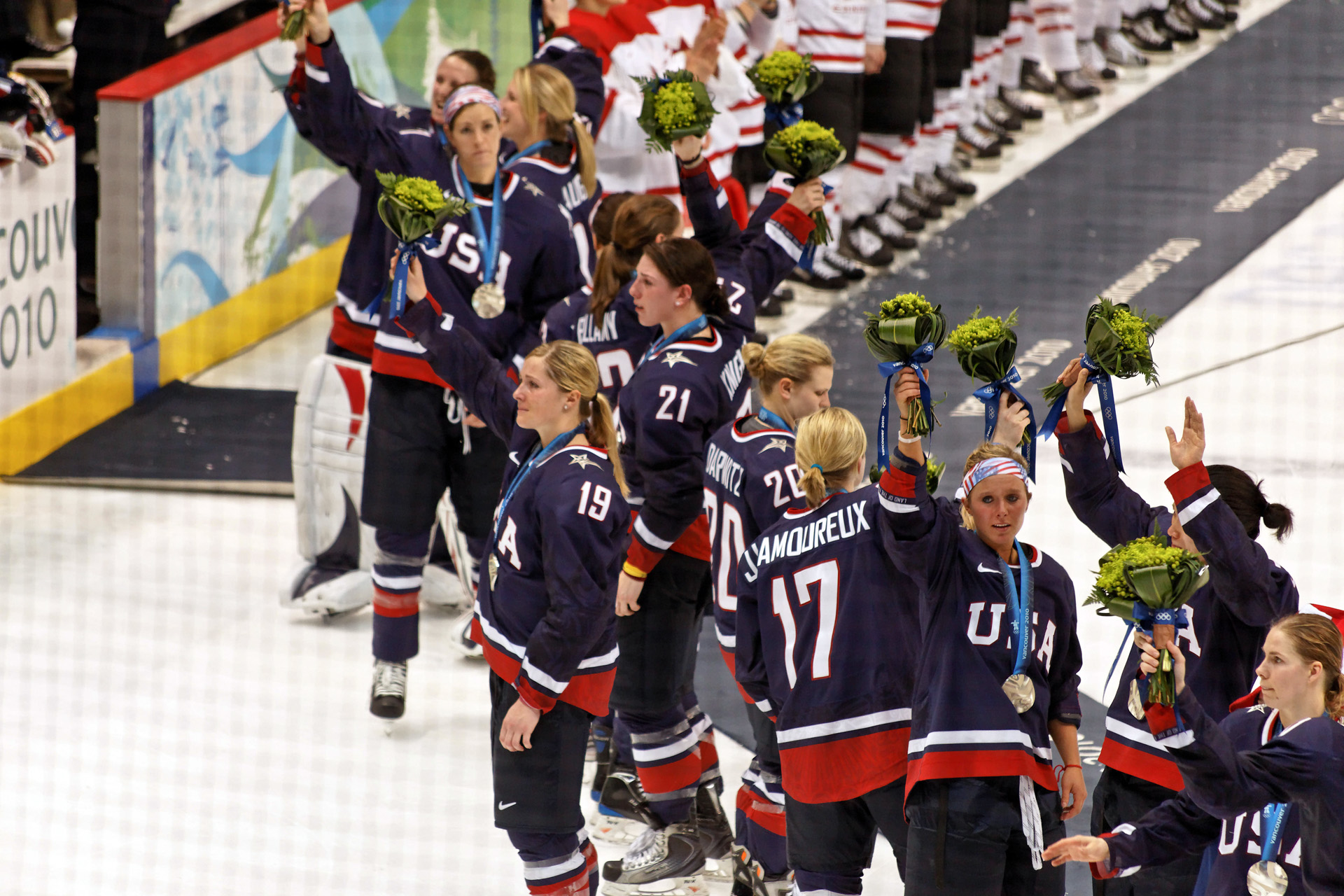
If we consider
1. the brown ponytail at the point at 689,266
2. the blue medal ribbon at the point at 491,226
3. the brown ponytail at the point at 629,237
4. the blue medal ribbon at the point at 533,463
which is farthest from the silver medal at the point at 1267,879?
the blue medal ribbon at the point at 491,226

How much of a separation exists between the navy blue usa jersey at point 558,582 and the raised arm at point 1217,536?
1192 mm

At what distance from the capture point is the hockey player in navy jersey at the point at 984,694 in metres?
3.20

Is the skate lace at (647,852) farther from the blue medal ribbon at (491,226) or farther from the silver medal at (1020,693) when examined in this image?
the blue medal ribbon at (491,226)

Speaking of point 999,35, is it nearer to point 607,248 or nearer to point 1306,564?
point 1306,564

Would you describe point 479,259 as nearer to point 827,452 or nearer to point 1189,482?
point 827,452

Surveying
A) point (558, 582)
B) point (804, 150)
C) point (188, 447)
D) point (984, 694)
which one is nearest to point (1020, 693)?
point (984, 694)

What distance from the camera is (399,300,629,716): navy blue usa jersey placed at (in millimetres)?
3725

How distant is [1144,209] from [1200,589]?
6300mm

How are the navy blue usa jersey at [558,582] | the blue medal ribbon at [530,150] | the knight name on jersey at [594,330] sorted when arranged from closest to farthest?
the navy blue usa jersey at [558,582]
the knight name on jersey at [594,330]
the blue medal ribbon at [530,150]

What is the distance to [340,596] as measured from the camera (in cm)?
597

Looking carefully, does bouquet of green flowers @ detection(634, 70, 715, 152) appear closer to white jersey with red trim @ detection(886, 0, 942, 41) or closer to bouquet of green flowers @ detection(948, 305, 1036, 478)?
bouquet of green flowers @ detection(948, 305, 1036, 478)

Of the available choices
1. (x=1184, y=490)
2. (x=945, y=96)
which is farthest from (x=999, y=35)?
(x=1184, y=490)

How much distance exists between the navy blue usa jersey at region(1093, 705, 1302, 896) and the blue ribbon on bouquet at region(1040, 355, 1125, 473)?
0.61m

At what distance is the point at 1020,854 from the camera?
3.23 m
